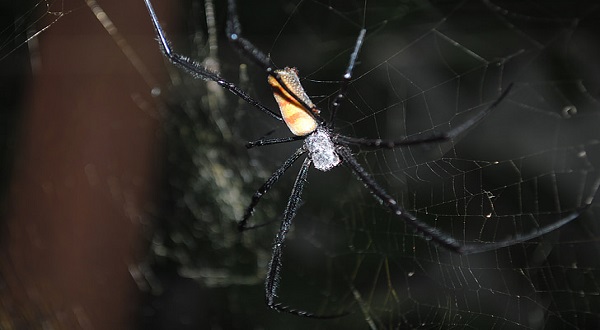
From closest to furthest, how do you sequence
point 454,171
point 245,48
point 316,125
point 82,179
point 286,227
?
point 245,48 → point 316,125 → point 286,227 → point 454,171 → point 82,179

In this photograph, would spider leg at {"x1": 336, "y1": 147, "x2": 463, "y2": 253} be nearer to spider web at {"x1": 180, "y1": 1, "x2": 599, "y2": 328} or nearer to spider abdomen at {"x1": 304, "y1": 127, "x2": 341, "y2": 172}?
spider abdomen at {"x1": 304, "y1": 127, "x2": 341, "y2": 172}

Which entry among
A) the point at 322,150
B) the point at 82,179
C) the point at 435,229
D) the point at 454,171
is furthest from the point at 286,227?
the point at 82,179

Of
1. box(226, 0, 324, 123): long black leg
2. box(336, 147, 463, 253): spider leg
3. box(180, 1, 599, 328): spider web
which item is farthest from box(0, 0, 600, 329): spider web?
box(226, 0, 324, 123): long black leg

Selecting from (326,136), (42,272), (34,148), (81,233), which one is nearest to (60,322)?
(42,272)

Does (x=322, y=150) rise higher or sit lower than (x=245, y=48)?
lower

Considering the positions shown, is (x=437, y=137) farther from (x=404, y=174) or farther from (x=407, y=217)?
(x=404, y=174)

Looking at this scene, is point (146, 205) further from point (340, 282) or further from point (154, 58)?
point (340, 282)

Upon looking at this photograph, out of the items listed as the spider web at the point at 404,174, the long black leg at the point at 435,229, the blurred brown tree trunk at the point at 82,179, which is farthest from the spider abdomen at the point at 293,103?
the blurred brown tree trunk at the point at 82,179
